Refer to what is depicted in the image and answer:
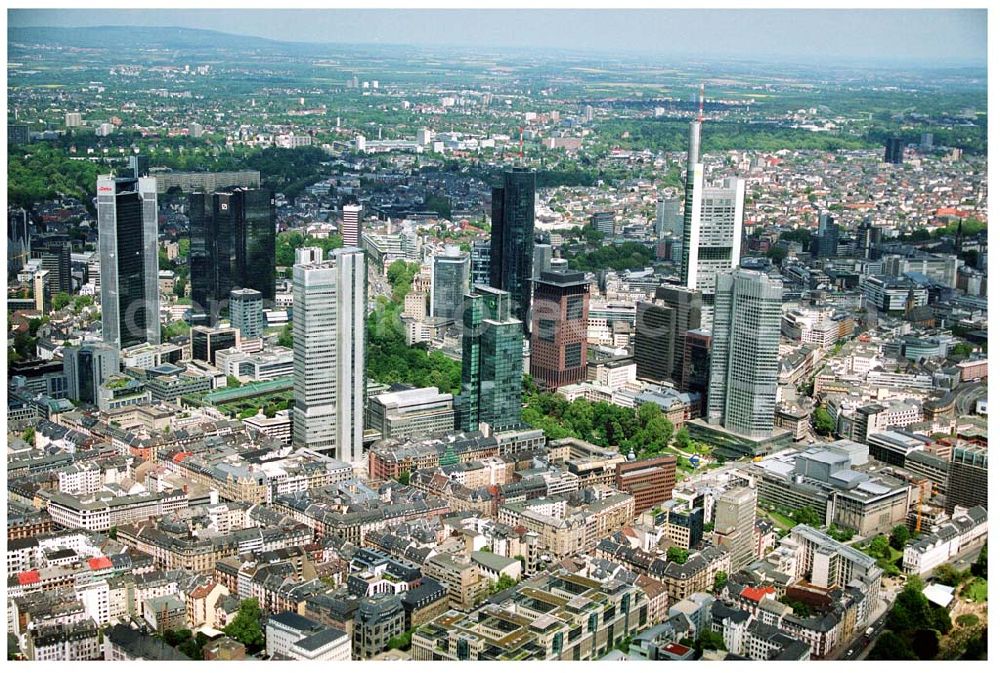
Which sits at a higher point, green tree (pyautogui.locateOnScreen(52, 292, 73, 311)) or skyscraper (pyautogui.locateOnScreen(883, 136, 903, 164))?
skyscraper (pyautogui.locateOnScreen(883, 136, 903, 164))

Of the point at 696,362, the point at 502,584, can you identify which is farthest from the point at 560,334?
the point at 502,584

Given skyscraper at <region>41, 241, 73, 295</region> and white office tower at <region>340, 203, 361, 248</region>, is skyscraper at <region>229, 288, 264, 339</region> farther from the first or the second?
white office tower at <region>340, 203, 361, 248</region>

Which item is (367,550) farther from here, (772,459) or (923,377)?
(923,377)

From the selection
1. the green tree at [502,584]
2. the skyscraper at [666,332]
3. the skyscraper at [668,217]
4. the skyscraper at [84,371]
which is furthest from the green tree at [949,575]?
the skyscraper at [668,217]

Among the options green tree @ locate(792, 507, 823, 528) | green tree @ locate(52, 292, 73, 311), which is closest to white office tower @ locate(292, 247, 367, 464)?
green tree @ locate(792, 507, 823, 528)

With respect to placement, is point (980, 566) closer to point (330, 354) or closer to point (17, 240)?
point (330, 354)

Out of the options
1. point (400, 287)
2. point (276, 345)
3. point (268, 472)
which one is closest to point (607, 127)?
point (400, 287)
